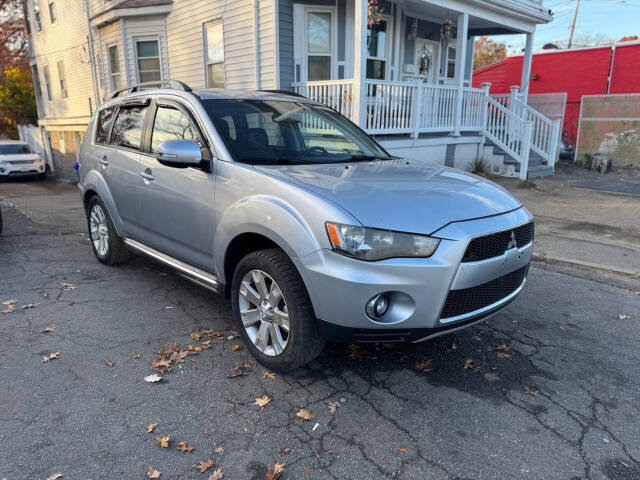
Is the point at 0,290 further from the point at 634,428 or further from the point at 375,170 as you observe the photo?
the point at 634,428

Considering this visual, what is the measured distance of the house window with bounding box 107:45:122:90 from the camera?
1497 cm

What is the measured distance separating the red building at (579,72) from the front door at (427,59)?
29.9ft

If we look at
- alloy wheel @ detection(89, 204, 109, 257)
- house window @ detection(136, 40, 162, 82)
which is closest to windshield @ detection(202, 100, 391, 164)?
alloy wheel @ detection(89, 204, 109, 257)

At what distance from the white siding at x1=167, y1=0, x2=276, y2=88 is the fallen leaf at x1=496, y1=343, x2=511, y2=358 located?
8054mm

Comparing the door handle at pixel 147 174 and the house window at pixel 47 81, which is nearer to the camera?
the door handle at pixel 147 174

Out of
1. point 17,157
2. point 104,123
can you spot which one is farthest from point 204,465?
point 17,157

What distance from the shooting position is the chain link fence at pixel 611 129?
1440 cm

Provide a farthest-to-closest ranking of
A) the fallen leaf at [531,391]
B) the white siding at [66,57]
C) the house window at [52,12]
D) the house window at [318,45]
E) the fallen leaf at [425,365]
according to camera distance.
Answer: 1. the house window at [52,12]
2. the white siding at [66,57]
3. the house window at [318,45]
4. the fallen leaf at [425,365]
5. the fallen leaf at [531,391]

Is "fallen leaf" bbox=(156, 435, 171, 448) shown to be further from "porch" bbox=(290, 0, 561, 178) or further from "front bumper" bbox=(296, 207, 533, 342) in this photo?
"porch" bbox=(290, 0, 561, 178)

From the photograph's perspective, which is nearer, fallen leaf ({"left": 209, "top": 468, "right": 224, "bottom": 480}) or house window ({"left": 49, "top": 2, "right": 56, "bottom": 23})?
fallen leaf ({"left": 209, "top": 468, "right": 224, "bottom": 480})

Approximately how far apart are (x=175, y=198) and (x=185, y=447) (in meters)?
2.04

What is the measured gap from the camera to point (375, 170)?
11.3ft

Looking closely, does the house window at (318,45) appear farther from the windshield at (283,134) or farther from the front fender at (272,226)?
the front fender at (272,226)

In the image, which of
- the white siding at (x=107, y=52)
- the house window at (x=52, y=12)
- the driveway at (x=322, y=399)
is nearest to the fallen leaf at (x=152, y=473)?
the driveway at (x=322, y=399)
